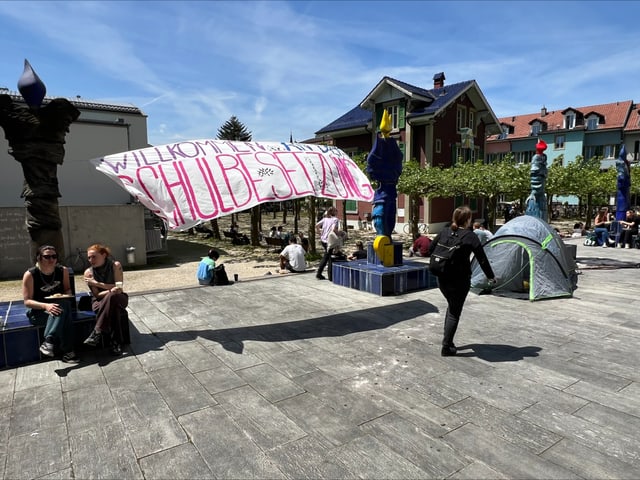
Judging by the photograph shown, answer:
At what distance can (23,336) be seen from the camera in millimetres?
5039

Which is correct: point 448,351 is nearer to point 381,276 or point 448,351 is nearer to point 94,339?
point 381,276

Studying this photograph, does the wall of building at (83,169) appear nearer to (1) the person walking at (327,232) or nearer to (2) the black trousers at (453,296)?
(1) the person walking at (327,232)

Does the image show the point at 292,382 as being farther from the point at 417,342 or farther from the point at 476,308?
the point at 476,308

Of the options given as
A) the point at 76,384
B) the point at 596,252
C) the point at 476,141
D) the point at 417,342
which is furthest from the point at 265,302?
the point at 476,141

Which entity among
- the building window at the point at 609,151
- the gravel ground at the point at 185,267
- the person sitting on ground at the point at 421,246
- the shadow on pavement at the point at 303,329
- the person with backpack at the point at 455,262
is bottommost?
the gravel ground at the point at 185,267

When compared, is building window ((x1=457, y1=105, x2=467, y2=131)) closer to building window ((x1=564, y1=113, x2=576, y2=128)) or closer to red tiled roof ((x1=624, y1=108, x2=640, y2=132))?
building window ((x1=564, y1=113, x2=576, y2=128))

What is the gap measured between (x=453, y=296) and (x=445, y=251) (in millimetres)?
586

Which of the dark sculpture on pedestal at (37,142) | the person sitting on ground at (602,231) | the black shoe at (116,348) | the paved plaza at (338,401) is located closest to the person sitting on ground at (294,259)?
the paved plaza at (338,401)

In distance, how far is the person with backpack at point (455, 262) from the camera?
4.97 meters

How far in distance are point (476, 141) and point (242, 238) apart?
20.1 meters

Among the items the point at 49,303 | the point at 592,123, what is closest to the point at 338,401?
the point at 49,303

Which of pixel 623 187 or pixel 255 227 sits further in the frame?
pixel 255 227

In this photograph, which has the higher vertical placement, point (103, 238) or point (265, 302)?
point (103, 238)

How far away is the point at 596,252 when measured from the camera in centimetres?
1556
